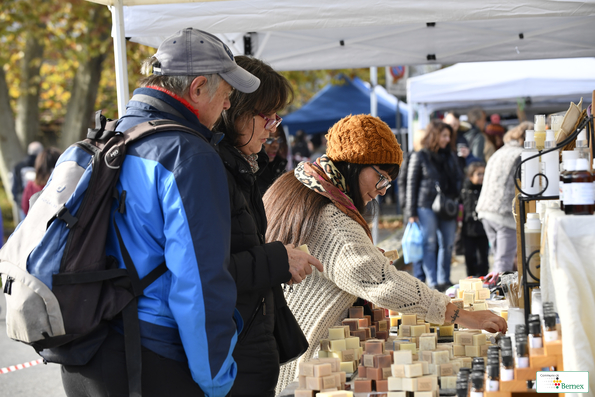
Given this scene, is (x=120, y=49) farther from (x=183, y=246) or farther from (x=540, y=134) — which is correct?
(x=540, y=134)

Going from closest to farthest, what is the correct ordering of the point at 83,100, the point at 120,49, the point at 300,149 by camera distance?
1. the point at 120,49
2. the point at 83,100
3. the point at 300,149

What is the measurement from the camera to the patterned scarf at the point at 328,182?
2225 millimetres

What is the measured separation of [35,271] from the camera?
4.73ft

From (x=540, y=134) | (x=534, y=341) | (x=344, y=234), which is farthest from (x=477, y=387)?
(x=540, y=134)

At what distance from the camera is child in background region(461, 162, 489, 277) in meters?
6.72

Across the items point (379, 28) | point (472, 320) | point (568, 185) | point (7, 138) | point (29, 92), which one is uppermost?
point (29, 92)

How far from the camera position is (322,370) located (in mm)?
1738

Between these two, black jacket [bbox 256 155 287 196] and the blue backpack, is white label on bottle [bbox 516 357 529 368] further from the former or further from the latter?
black jacket [bbox 256 155 287 196]

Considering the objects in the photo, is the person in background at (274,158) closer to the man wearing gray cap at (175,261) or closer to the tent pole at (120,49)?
the tent pole at (120,49)

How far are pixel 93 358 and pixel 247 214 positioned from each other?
1.82ft

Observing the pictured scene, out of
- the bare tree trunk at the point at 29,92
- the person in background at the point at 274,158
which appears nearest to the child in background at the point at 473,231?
the person in background at the point at 274,158

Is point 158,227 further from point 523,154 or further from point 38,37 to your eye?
point 38,37

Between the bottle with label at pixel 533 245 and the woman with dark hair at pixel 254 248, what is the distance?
2.00 ft

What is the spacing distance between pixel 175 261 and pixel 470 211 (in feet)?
18.8
